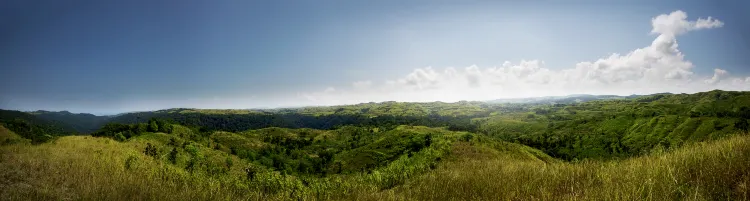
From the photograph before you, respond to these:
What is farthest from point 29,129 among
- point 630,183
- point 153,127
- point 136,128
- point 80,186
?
point 630,183

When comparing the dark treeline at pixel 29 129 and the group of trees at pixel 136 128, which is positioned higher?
the dark treeline at pixel 29 129

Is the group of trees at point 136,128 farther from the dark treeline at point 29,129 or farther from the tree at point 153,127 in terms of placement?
the dark treeline at point 29,129

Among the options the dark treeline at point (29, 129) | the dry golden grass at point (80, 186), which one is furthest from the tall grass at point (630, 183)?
the dark treeline at point (29, 129)

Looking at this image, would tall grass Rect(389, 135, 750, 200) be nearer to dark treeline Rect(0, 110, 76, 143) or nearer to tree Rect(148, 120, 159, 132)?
dark treeline Rect(0, 110, 76, 143)

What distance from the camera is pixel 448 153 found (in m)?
56.7

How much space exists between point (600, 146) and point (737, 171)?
635 ft

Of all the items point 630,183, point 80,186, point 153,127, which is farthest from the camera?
point 153,127

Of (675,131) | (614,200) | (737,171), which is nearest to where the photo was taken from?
(614,200)

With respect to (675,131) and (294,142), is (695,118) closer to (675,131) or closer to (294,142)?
(675,131)

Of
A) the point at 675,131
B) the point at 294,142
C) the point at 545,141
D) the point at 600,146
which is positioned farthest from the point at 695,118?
the point at 294,142

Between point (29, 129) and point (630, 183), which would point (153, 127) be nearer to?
point (29, 129)

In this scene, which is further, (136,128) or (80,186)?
(136,128)

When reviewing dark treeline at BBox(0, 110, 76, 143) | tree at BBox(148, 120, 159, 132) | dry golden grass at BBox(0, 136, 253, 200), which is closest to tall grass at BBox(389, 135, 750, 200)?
dry golden grass at BBox(0, 136, 253, 200)

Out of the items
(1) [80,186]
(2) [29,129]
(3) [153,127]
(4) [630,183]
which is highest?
(2) [29,129]
